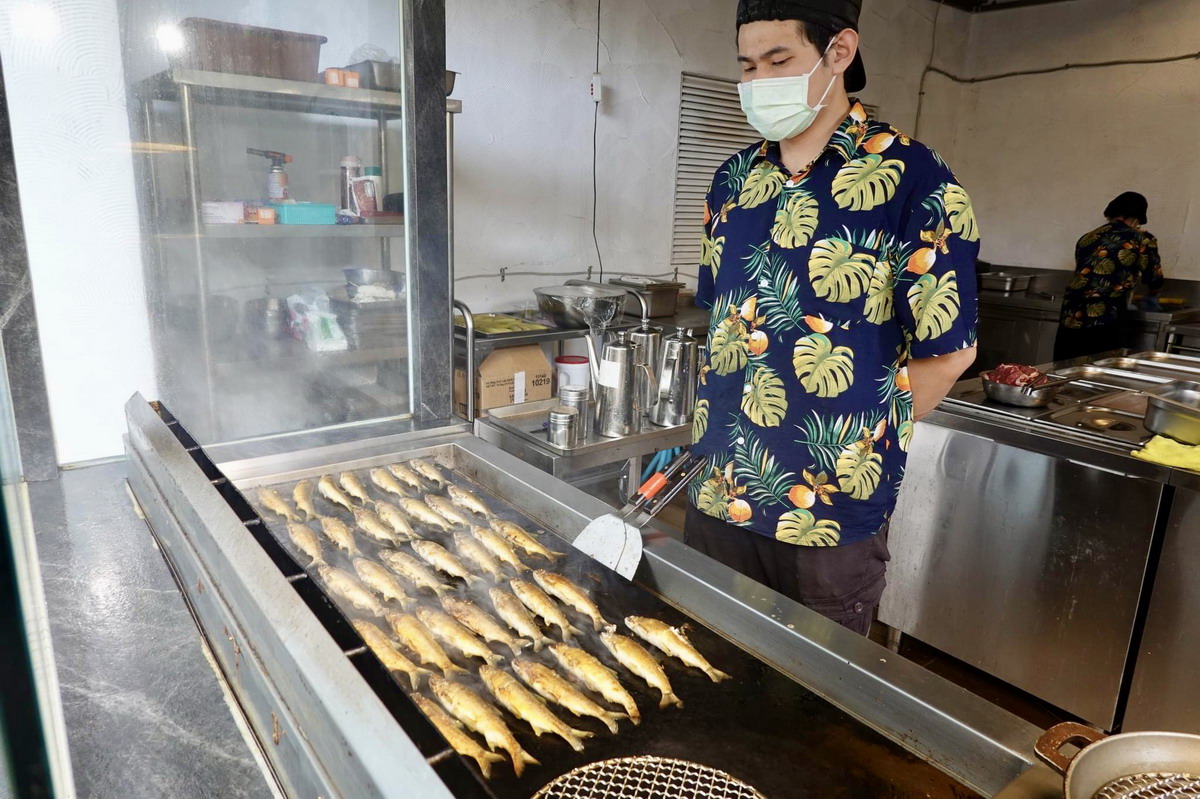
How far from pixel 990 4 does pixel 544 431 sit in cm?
693

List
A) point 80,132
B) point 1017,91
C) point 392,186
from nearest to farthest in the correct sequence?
1. point 80,132
2. point 392,186
3. point 1017,91

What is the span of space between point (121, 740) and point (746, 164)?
173 cm

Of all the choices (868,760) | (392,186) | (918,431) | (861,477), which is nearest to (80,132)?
(392,186)

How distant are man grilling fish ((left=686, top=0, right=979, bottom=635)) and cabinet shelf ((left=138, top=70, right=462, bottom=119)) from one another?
43.0 inches

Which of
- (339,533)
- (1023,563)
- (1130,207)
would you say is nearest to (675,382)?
(1023,563)

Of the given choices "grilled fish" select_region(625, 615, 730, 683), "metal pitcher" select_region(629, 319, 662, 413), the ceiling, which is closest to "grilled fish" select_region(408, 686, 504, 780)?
"grilled fish" select_region(625, 615, 730, 683)

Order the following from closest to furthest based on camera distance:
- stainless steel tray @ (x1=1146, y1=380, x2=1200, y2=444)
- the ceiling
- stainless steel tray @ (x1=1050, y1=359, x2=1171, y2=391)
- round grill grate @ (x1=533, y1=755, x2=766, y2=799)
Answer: round grill grate @ (x1=533, y1=755, x2=766, y2=799) < stainless steel tray @ (x1=1146, y1=380, x2=1200, y2=444) < stainless steel tray @ (x1=1050, y1=359, x2=1171, y2=391) < the ceiling

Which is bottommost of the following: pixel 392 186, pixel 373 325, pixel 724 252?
pixel 373 325

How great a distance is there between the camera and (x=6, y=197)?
5.95 feet

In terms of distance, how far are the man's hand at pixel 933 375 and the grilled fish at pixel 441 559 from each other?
1141 mm

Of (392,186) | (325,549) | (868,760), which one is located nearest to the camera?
(868,760)

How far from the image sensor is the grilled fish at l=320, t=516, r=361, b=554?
62.0 inches

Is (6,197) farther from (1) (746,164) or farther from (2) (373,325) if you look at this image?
(1) (746,164)

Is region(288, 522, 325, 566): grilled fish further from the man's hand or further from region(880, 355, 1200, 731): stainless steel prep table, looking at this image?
region(880, 355, 1200, 731): stainless steel prep table
